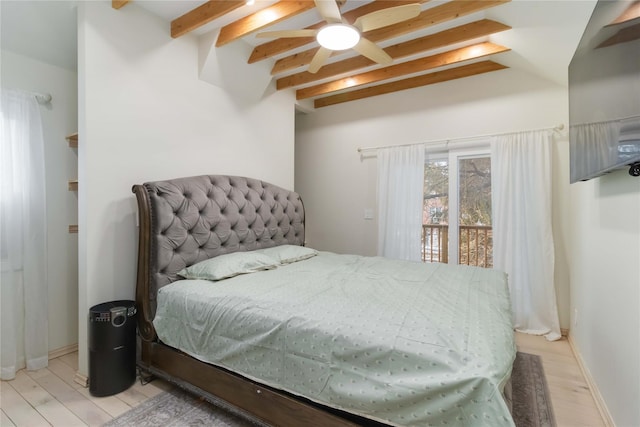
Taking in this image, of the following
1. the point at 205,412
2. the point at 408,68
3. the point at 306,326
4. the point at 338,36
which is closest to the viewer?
the point at 306,326

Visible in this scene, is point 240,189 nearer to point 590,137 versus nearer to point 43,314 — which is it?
point 43,314

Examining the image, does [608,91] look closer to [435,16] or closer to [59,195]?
[435,16]

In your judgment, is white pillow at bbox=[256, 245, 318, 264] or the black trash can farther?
white pillow at bbox=[256, 245, 318, 264]

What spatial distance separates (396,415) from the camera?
1033mm

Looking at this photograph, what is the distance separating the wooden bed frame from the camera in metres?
1.30

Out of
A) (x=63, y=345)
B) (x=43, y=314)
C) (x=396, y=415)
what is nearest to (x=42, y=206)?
(x=43, y=314)

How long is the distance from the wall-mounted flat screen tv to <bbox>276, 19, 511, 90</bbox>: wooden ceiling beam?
0.73 meters

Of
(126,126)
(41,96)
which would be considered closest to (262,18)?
(126,126)

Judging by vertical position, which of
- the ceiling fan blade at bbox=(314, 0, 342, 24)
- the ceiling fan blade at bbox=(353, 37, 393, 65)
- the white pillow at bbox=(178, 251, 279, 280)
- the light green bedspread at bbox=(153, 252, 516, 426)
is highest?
the ceiling fan blade at bbox=(353, 37, 393, 65)

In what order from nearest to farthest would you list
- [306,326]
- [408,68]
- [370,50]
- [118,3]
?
[306,326] < [118,3] < [370,50] < [408,68]

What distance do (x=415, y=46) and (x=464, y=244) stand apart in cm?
211

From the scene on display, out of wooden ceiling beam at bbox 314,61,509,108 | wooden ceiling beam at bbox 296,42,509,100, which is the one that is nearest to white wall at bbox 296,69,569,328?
wooden ceiling beam at bbox 314,61,509,108

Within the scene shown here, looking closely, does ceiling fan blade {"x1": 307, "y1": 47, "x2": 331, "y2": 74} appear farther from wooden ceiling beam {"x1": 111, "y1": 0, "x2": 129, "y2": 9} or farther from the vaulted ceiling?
wooden ceiling beam {"x1": 111, "y1": 0, "x2": 129, "y2": 9}

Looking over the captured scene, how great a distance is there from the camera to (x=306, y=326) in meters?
1.28
